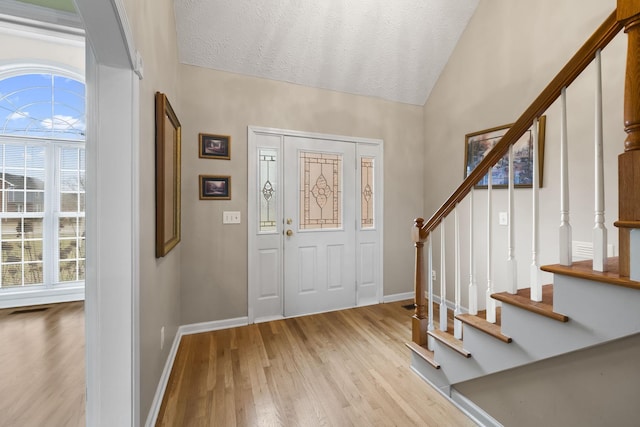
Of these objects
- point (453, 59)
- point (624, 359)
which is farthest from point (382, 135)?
point (624, 359)

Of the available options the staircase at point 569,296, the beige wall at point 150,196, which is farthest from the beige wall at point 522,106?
the beige wall at point 150,196

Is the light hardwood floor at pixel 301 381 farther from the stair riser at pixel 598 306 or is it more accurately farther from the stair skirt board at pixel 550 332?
the stair riser at pixel 598 306

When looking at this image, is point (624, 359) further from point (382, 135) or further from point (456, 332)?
point (382, 135)

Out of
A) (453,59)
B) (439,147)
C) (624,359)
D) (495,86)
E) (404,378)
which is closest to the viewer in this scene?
(624,359)

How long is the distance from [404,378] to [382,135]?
2.66 meters

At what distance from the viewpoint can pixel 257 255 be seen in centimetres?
297

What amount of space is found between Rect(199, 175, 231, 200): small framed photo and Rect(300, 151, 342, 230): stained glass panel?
808 millimetres

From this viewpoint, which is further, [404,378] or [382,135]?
[382,135]

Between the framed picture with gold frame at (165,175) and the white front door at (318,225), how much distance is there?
3.91ft

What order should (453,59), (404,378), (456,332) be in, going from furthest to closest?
(453,59) → (404,378) → (456,332)

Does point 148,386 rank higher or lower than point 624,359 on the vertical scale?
lower

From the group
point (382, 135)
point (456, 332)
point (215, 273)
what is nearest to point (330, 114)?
point (382, 135)

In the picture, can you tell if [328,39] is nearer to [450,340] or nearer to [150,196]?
[150,196]

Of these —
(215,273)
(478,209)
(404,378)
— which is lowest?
(404,378)
